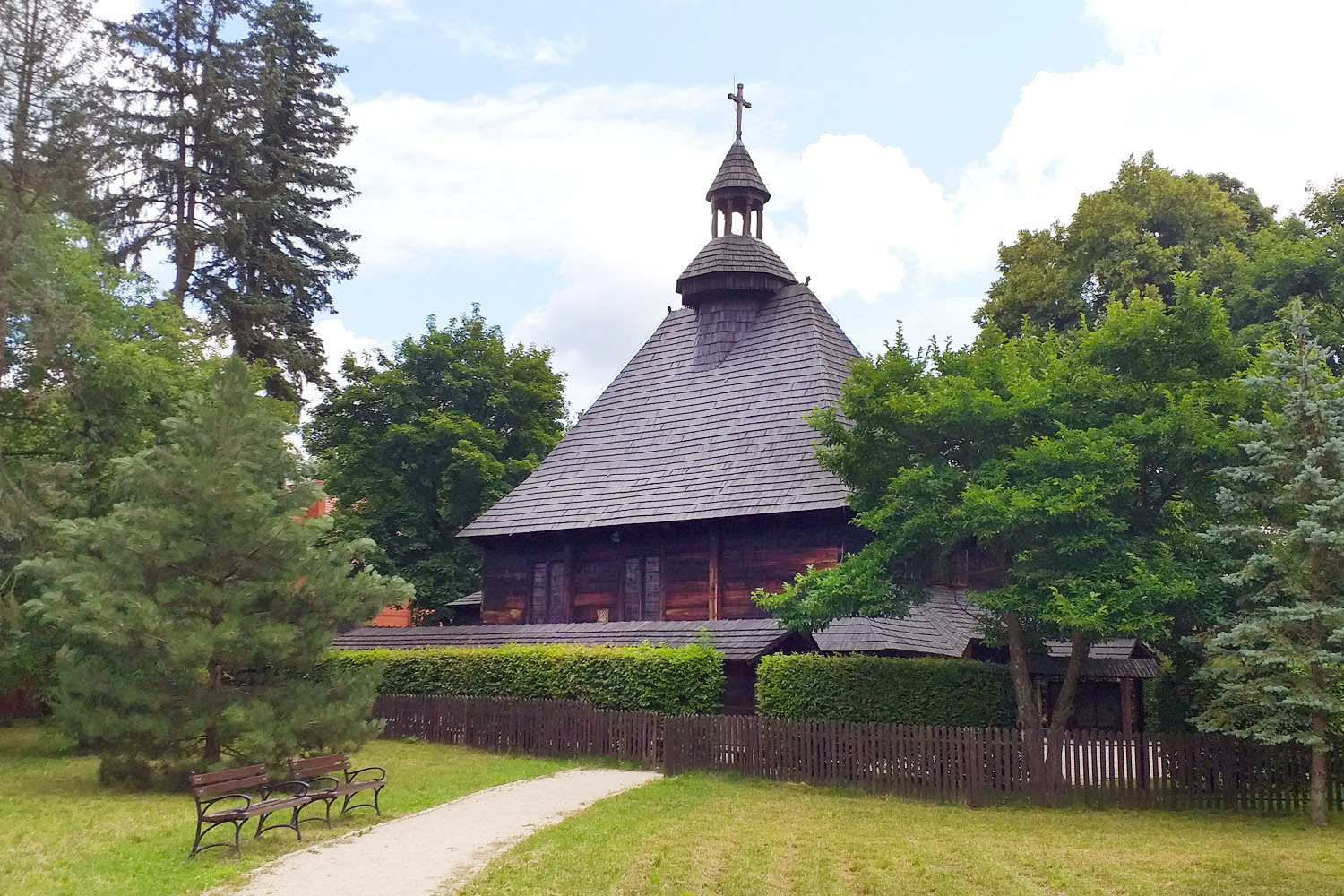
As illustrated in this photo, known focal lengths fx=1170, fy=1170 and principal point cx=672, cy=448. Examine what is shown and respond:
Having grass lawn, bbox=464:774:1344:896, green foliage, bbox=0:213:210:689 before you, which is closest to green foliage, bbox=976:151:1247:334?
grass lawn, bbox=464:774:1344:896

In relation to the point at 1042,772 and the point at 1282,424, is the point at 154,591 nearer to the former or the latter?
the point at 1042,772

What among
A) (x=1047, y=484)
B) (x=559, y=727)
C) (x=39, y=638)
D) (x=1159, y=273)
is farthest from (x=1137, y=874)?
(x=1159, y=273)

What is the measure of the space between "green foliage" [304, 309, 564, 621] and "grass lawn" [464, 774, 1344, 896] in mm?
23084

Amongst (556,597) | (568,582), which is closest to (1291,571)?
(568,582)

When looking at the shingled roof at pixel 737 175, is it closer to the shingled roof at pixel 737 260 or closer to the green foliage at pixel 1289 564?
the shingled roof at pixel 737 260

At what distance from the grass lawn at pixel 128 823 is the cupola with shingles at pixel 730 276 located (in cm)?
1477

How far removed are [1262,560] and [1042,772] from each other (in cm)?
467

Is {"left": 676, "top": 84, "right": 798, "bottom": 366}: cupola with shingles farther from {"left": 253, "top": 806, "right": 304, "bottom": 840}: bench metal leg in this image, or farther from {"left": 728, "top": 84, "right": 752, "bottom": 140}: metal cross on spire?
{"left": 253, "top": 806, "right": 304, "bottom": 840}: bench metal leg

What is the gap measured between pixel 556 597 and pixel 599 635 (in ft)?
16.4

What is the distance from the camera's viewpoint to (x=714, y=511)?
2794 centimetres

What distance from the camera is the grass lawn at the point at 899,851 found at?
475 inches

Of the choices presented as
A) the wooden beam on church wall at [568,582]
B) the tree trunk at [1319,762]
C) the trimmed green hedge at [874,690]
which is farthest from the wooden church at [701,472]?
the tree trunk at [1319,762]

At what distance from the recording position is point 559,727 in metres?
22.8

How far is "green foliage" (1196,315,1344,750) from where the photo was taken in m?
15.9
